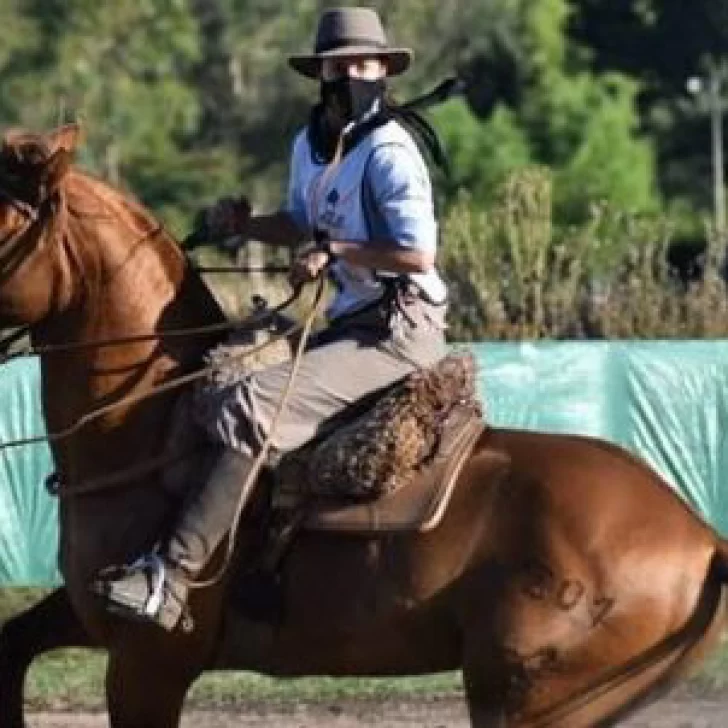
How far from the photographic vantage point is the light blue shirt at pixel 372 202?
311 inches

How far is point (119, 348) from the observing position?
8.25 m

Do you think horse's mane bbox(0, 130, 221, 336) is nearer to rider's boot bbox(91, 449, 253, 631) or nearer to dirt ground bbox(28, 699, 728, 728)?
rider's boot bbox(91, 449, 253, 631)

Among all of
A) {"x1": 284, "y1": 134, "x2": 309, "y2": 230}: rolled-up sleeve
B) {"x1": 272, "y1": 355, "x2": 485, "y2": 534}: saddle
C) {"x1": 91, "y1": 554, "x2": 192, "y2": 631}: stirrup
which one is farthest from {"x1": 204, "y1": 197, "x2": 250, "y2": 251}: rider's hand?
{"x1": 91, "y1": 554, "x2": 192, "y2": 631}: stirrup

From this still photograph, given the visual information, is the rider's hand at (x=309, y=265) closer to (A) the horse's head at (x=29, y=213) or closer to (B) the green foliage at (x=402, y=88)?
(A) the horse's head at (x=29, y=213)

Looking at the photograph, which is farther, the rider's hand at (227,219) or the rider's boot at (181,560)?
the rider's hand at (227,219)

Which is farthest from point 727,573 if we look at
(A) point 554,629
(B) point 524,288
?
(B) point 524,288

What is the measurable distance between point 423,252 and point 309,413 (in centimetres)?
67

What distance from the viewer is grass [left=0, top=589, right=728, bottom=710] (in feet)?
41.1

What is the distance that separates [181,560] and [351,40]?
1.76m

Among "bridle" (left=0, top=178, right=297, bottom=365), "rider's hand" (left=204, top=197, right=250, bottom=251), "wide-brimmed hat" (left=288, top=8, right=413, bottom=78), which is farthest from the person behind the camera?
"rider's hand" (left=204, top=197, right=250, bottom=251)

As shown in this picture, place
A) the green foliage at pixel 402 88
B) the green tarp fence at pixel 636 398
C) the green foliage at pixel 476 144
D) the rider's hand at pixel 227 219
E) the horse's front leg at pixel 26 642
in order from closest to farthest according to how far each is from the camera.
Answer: the rider's hand at pixel 227 219
the horse's front leg at pixel 26 642
the green tarp fence at pixel 636 398
the green foliage at pixel 402 88
the green foliage at pixel 476 144

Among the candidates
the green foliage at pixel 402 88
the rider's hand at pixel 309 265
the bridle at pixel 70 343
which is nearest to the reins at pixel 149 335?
the bridle at pixel 70 343

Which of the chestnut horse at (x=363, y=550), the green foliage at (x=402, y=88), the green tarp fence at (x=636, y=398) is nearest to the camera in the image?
the chestnut horse at (x=363, y=550)

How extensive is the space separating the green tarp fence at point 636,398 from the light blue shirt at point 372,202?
734 cm
